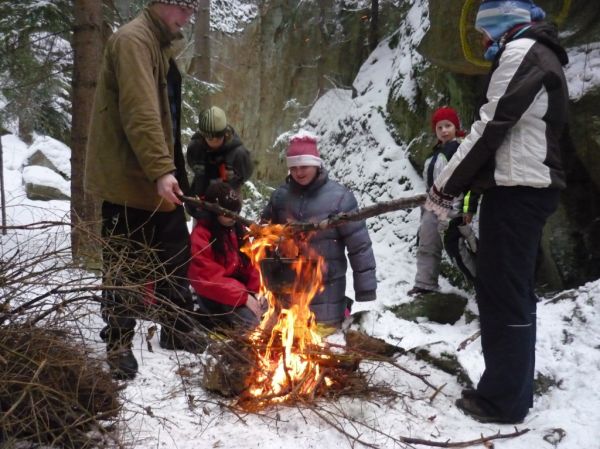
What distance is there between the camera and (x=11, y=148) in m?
14.8

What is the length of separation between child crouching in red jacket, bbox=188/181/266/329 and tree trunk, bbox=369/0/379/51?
8.17m

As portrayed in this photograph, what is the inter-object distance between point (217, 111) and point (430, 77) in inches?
172

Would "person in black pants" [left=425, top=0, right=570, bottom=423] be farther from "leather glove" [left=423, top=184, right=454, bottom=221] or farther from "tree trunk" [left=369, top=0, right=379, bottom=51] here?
"tree trunk" [left=369, top=0, right=379, bottom=51]

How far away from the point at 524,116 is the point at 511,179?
1.14 ft

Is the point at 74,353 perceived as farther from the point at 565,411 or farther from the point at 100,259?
the point at 565,411

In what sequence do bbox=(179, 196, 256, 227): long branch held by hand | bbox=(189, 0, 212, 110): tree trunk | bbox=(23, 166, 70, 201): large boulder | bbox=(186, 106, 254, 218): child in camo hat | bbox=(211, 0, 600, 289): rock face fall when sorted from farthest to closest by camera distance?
bbox=(23, 166, 70, 201): large boulder → bbox=(189, 0, 212, 110): tree trunk → bbox=(211, 0, 600, 289): rock face → bbox=(186, 106, 254, 218): child in camo hat → bbox=(179, 196, 256, 227): long branch held by hand

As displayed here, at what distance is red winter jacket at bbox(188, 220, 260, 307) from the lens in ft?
13.0

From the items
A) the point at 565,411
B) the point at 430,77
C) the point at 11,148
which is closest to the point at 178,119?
the point at 565,411

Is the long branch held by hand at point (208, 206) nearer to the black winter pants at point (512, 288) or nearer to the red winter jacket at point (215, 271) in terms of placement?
the red winter jacket at point (215, 271)

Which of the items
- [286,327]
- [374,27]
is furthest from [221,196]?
[374,27]

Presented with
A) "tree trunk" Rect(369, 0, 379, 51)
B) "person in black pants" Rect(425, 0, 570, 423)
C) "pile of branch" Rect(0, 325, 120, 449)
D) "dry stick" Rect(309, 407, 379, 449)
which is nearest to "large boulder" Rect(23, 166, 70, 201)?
"tree trunk" Rect(369, 0, 379, 51)

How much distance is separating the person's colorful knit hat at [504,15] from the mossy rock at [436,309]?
10.2ft

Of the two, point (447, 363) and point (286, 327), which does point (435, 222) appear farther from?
point (286, 327)

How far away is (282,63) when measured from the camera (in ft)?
49.3
